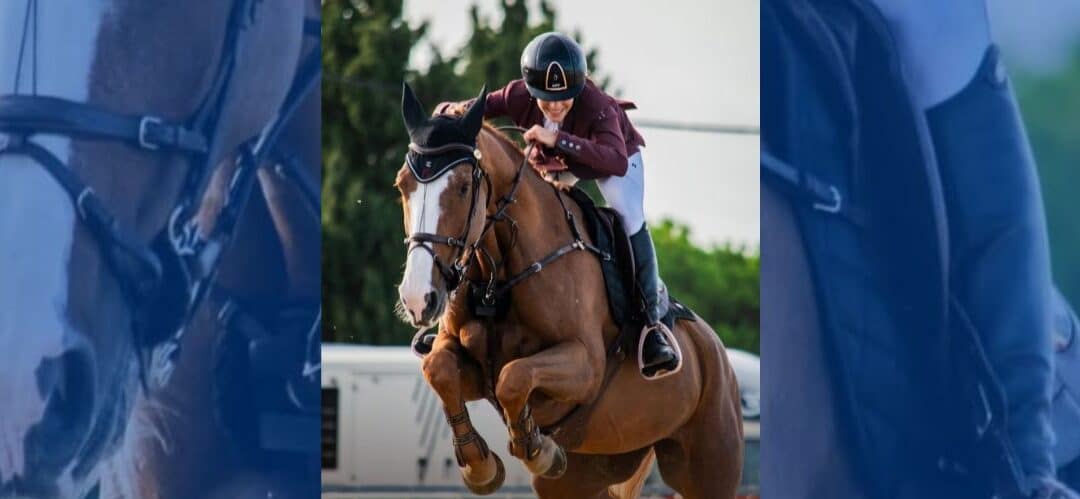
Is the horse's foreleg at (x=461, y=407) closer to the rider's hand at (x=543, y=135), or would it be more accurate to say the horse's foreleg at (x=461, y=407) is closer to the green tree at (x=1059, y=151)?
the rider's hand at (x=543, y=135)

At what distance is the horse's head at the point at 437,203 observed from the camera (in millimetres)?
6332

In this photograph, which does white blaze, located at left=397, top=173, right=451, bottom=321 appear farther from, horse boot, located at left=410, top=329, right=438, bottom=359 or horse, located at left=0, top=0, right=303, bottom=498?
horse, located at left=0, top=0, right=303, bottom=498

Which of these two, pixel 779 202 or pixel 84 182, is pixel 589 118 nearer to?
pixel 779 202

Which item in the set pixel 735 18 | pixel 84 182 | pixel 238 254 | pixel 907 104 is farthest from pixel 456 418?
pixel 735 18

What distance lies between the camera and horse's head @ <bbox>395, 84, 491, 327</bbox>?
6.33 metres

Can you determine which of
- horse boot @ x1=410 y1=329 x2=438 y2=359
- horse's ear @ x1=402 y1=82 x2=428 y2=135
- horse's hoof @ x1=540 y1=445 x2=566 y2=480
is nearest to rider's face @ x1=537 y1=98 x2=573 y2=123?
horse's ear @ x1=402 y1=82 x2=428 y2=135

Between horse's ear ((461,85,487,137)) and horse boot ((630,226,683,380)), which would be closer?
horse's ear ((461,85,487,137))

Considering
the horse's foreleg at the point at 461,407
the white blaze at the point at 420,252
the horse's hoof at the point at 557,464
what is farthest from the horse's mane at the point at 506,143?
the horse's hoof at the point at 557,464

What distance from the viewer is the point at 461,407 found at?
269 inches

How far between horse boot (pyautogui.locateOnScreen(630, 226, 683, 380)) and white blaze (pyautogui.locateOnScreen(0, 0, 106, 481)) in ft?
7.08

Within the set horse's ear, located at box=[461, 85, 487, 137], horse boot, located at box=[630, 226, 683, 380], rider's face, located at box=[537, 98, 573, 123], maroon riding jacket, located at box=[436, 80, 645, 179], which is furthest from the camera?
horse boot, located at box=[630, 226, 683, 380]

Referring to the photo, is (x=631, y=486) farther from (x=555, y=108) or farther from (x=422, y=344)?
(x=555, y=108)

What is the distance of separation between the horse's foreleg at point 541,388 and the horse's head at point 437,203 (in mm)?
→ 429

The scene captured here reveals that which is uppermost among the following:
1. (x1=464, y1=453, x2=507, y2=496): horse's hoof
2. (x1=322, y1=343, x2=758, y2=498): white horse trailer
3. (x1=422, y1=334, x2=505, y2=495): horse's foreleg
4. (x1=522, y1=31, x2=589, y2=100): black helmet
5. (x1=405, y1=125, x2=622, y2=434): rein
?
(x1=522, y1=31, x2=589, y2=100): black helmet
